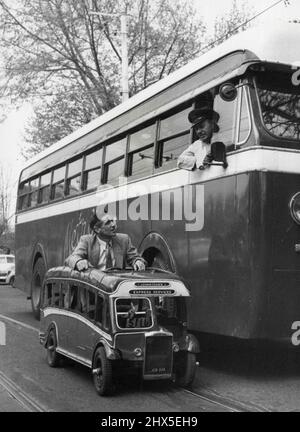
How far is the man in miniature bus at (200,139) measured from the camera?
23.5 feet

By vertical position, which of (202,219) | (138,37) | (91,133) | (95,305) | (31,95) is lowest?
(95,305)

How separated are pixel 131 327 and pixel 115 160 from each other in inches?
150

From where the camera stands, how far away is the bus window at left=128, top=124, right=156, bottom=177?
842 cm

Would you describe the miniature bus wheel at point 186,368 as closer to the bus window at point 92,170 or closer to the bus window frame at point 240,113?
the bus window frame at point 240,113

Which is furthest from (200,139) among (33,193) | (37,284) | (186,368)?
(33,193)

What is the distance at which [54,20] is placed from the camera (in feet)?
79.5

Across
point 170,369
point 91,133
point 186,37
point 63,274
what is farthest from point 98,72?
point 170,369

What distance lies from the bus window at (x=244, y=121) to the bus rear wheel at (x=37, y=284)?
288 inches

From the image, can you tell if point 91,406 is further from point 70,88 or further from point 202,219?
point 70,88

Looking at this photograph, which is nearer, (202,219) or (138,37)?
(202,219)

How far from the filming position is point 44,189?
13555 mm

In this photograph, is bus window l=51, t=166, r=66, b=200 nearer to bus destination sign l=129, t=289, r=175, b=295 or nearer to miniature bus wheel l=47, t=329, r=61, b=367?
miniature bus wheel l=47, t=329, r=61, b=367

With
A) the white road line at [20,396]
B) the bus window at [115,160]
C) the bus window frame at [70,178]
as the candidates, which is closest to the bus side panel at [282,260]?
the white road line at [20,396]

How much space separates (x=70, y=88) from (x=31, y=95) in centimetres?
152
